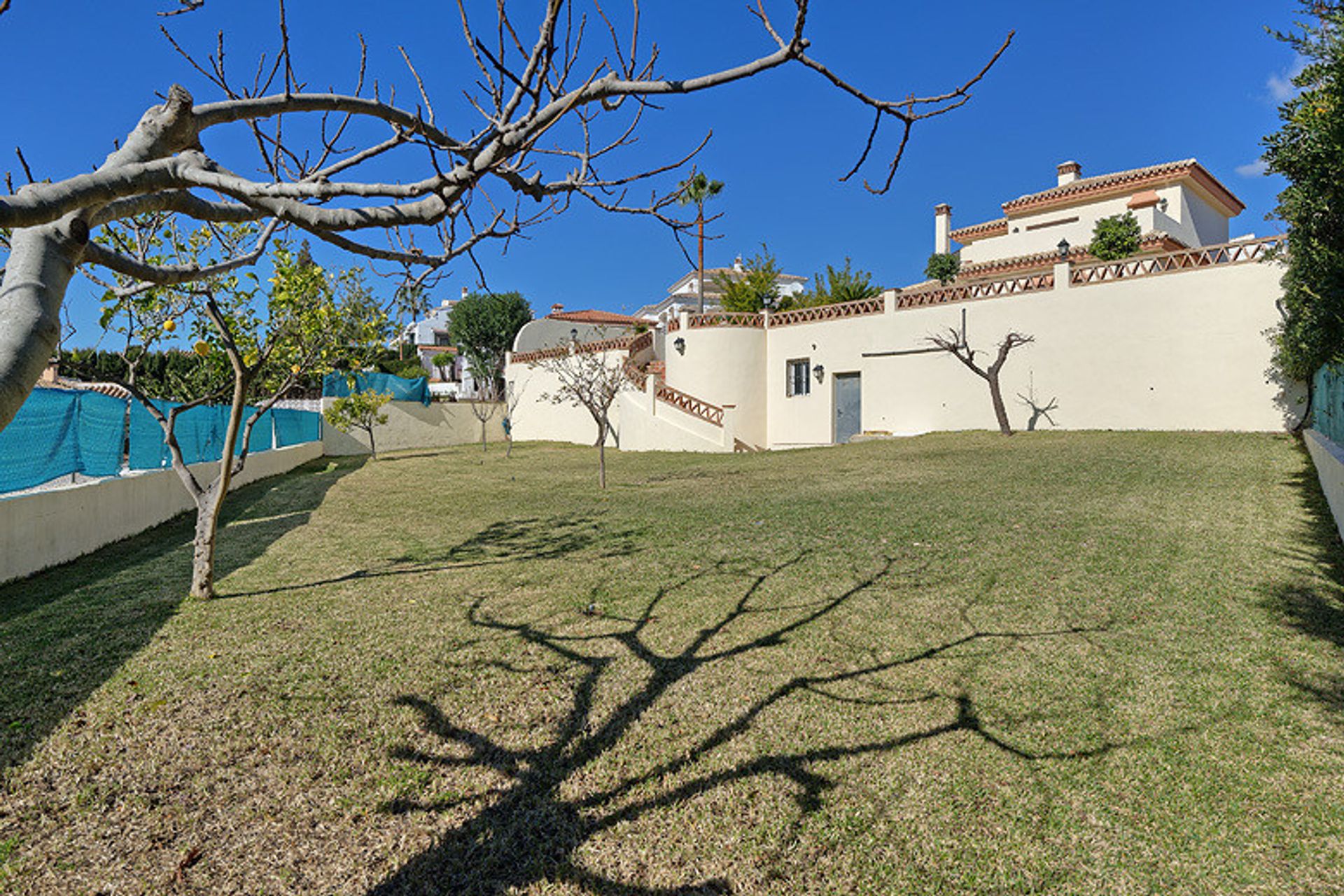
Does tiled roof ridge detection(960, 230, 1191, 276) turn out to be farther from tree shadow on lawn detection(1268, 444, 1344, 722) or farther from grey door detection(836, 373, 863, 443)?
tree shadow on lawn detection(1268, 444, 1344, 722)

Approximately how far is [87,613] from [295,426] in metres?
19.2

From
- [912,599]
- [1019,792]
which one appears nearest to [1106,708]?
[1019,792]

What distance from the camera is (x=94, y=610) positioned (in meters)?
5.69

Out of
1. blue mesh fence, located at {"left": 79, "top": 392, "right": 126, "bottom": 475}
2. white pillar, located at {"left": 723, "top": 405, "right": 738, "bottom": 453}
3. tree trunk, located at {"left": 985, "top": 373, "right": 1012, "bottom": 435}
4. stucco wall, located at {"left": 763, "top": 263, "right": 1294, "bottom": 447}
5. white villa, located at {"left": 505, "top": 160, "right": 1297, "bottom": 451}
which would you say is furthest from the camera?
white pillar, located at {"left": 723, "top": 405, "right": 738, "bottom": 453}

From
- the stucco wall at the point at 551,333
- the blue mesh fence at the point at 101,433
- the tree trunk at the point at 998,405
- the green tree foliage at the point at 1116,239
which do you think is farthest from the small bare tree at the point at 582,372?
the green tree foliage at the point at 1116,239

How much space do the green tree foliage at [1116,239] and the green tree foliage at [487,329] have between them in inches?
1303

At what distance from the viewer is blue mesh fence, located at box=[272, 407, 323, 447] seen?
20.6m

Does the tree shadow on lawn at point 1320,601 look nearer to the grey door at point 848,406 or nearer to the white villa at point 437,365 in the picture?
the grey door at point 848,406

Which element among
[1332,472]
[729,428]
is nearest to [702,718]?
[1332,472]

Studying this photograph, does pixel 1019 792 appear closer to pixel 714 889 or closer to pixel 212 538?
pixel 714 889

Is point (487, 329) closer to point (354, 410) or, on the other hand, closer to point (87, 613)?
point (354, 410)

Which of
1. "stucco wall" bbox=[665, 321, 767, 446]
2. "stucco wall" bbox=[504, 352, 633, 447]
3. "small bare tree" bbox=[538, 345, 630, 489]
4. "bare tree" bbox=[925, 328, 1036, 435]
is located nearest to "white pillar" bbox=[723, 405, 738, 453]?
"stucco wall" bbox=[665, 321, 767, 446]

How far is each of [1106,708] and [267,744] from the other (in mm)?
4343

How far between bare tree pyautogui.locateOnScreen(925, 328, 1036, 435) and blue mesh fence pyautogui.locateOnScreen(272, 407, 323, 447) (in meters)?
19.2
